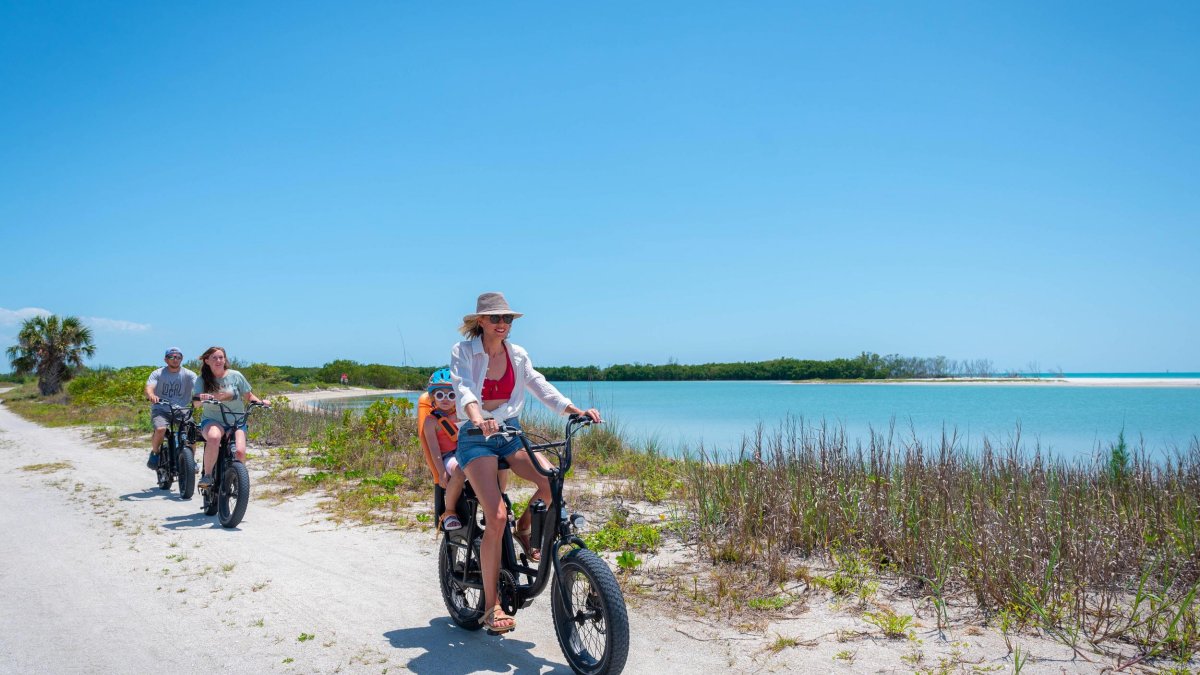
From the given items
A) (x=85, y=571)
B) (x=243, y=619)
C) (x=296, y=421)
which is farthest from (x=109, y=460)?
(x=243, y=619)

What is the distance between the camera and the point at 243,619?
4602 mm

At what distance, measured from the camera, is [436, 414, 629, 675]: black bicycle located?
3348 millimetres

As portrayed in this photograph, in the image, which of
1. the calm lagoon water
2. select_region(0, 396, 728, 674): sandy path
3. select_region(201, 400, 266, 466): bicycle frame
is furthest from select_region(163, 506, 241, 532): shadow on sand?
the calm lagoon water

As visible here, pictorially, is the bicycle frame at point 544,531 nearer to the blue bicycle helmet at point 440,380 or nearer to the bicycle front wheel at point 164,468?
the blue bicycle helmet at point 440,380

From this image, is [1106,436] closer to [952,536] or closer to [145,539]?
[952,536]

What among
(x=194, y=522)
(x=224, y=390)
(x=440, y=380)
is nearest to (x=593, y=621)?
(x=440, y=380)

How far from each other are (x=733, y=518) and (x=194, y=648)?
14.0 ft

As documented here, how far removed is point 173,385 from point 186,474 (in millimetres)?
1330

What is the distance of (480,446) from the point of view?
381 cm

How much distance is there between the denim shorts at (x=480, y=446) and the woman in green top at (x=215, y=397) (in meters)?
5.01

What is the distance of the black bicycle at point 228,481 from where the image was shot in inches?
291

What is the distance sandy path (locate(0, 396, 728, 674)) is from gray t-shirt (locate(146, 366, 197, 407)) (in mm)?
1762

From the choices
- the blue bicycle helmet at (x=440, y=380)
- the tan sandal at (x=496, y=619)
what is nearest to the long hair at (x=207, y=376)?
the blue bicycle helmet at (x=440, y=380)

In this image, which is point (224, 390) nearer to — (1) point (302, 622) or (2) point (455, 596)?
(1) point (302, 622)
